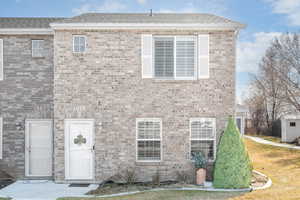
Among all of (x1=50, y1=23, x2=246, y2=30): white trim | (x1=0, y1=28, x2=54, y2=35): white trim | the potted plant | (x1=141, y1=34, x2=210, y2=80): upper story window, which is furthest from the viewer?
(x1=0, y1=28, x2=54, y2=35): white trim

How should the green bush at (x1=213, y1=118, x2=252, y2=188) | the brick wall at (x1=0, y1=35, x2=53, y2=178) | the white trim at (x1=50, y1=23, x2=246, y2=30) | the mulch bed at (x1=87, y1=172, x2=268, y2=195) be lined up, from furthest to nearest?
1. the brick wall at (x1=0, y1=35, x2=53, y2=178)
2. the white trim at (x1=50, y1=23, x2=246, y2=30)
3. the green bush at (x1=213, y1=118, x2=252, y2=188)
4. the mulch bed at (x1=87, y1=172, x2=268, y2=195)

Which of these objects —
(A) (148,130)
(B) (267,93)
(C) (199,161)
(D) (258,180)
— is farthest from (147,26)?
(B) (267,93)

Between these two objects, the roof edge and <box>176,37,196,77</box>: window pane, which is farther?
<box>176,37,196,77</box>: window pane

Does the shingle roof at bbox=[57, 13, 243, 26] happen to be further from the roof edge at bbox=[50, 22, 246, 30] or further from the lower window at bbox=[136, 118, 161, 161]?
the lower window at bbox=[136, 118, 161, 161]

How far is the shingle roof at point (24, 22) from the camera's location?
11.1 m

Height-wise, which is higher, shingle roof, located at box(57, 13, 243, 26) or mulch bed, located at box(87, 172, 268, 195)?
shingle roof, located at box(57, 13, 243, 26)

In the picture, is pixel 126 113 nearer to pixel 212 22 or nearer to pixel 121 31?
pixel 121 31

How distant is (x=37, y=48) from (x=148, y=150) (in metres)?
5.87

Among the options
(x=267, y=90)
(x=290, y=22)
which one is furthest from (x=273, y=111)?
(x=290, y=22)

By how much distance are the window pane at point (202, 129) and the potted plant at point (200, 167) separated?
0.70 meters

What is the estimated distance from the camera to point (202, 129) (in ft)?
34.7

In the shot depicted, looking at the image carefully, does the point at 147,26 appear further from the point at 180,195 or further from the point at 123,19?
the point at 180,195

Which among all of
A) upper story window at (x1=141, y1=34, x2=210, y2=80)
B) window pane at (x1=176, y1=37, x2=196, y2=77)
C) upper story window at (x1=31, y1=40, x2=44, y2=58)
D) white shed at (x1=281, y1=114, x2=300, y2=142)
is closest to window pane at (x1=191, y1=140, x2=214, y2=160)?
upper story window at (x1=141, y1=34, x2=210, y2=80)

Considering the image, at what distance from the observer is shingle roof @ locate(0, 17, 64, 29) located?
438 inches
